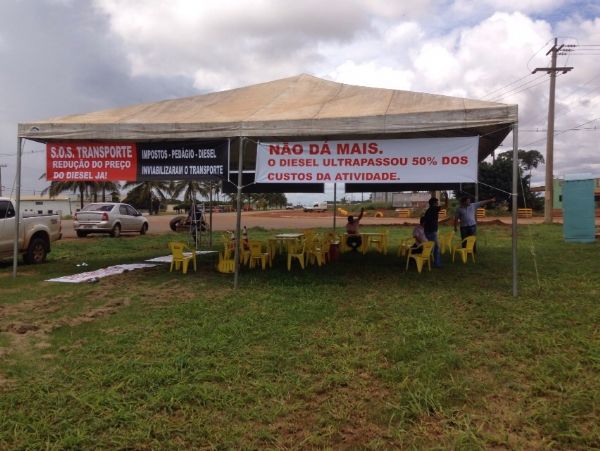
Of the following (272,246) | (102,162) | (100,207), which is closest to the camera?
(102,162)

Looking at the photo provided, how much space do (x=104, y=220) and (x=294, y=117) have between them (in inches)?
613

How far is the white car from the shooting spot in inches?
829

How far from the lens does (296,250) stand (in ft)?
35.2

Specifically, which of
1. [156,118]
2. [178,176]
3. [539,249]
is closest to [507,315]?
[178,176]

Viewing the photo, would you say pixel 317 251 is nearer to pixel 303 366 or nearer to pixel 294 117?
pixel 294 117

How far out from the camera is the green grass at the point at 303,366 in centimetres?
347

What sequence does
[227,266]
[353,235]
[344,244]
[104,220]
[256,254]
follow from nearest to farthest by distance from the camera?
[227,266], [256,254], [353,235], [344,244], [104,220]

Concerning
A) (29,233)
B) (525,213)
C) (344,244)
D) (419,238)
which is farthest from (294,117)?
(525,213)

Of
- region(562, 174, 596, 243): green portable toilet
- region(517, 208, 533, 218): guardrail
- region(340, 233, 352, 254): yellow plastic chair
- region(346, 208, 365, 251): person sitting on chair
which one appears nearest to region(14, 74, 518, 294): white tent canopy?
region(346, 208, 365, 251): person sitting on chair

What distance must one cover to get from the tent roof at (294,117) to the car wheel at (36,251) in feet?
11.7

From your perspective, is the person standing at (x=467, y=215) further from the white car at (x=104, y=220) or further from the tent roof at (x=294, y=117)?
the white car at (x=104, y=220)

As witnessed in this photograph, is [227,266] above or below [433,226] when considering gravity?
below

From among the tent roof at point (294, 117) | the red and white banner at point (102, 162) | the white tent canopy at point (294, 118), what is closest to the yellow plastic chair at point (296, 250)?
the white tent canopy at point (294, 118)

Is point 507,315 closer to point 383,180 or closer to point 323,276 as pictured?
point 383,180
